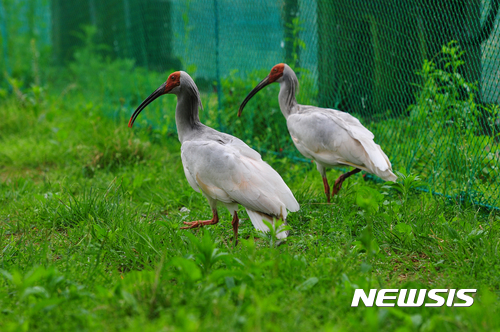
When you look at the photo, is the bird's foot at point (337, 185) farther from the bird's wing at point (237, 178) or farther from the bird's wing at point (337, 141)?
the bird's wing at point (237, 178)

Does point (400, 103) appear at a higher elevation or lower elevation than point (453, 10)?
lower

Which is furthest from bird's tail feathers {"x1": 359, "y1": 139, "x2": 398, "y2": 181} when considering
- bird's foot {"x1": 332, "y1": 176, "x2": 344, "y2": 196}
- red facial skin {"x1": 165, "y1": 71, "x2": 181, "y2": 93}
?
red facial skin {"x1": 165, "y1": 71, "x2": 181, "y2": 93}

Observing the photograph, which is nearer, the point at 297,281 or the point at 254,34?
the point at 297,281

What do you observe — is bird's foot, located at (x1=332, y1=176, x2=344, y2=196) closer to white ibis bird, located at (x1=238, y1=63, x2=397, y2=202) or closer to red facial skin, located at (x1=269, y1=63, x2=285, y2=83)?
white ibis bird, located at (x1=238, y1=63, x2=397, y2=202)

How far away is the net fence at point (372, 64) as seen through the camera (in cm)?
378

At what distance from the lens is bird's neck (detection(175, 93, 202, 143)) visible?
386cm

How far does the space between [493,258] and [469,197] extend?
1065 millimetres

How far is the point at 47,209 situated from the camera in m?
3.77

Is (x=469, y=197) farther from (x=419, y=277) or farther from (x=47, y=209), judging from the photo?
(x=47, y=209)

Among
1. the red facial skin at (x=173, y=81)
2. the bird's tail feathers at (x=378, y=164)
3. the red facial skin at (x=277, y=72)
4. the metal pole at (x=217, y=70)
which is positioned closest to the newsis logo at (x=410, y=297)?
the bird's tail feathers at (x=378, y=164)

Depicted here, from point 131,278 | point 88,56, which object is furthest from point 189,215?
point 88,56

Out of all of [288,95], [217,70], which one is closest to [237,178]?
[288,95]

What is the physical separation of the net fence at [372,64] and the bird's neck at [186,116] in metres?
1.71

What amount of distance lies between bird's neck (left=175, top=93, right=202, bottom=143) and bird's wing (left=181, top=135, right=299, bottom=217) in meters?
0.36
